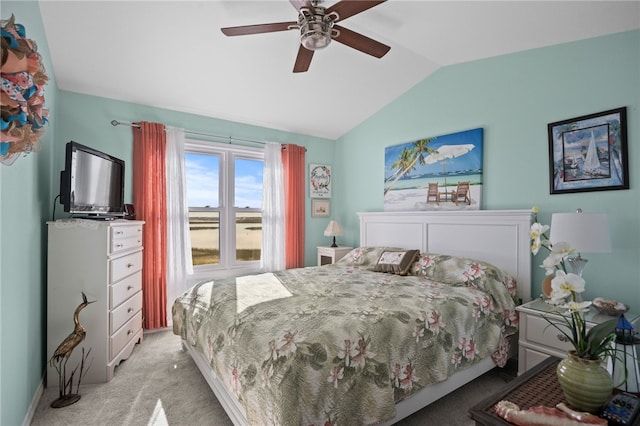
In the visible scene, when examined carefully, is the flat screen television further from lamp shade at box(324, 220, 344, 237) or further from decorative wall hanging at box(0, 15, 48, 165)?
lamp shade at box(324, 220, 344, 237)

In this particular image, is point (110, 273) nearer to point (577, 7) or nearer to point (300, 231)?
point (300, 231)

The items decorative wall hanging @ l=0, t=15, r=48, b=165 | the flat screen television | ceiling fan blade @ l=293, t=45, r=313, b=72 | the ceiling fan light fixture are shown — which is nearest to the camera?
decorative wall hanging @ l=0, t=15, r=48, b=165

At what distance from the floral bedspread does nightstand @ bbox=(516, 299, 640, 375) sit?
12 centimetres

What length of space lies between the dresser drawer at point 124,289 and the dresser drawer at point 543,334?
3.23 meters

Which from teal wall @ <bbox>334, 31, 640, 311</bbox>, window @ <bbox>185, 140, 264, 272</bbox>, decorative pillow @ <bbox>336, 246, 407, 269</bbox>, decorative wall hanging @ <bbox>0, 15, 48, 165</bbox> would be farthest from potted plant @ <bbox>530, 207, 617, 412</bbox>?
window @ <bbox>185, 140, 264, 272</bbox>

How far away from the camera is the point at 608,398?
44.3 inches

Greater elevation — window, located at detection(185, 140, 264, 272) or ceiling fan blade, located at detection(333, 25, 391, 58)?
ceiling fan blade, located at detection(333, 25, 391, 58)

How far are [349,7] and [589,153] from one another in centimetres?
216

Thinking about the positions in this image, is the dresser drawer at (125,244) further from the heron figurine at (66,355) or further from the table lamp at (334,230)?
the table lamp at (334,230)

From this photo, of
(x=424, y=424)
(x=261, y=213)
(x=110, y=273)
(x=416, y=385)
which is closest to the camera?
(x=416, y=385)

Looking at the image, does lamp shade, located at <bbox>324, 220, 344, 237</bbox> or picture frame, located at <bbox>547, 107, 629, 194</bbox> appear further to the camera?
lamp shade, located at <bbox>324, 220, 344, 237</bbox>

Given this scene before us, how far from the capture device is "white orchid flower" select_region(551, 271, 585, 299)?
112cm

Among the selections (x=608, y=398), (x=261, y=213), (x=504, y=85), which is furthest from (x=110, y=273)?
(x=504, y=85)

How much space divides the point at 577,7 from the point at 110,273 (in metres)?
3.99
